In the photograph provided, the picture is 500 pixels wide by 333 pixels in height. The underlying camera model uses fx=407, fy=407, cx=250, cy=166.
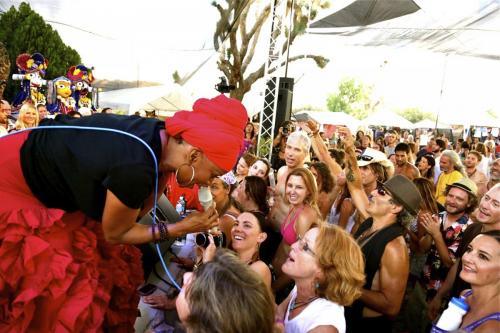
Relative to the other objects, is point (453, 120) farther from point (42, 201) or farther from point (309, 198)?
point (42, 201)

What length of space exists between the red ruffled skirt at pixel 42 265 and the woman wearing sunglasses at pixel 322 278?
897 mm

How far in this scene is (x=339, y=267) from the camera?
198 cm

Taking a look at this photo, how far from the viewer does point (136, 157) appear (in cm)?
147

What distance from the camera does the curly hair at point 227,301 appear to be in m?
1.18

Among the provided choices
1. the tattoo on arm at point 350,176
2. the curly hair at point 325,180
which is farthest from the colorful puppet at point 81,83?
the tattoo on arm at point 350,176

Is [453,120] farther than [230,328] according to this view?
Yes

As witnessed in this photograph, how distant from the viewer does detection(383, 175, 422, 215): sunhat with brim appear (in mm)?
2695

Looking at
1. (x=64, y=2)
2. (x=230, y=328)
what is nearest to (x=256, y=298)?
(x=230, y=328)

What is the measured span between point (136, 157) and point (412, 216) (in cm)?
201

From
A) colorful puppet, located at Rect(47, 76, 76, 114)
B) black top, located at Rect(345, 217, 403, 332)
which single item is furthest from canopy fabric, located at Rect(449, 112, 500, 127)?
black top, located at Rect(345, 217, 403, 332)

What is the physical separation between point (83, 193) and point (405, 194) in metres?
2.06

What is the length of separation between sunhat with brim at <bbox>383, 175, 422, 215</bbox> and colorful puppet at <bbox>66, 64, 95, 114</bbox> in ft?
34.5

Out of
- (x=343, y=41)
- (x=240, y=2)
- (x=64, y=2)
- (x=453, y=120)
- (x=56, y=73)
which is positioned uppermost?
(x=240, y=2)

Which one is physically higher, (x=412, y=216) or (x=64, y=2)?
(x=64, y=2)
